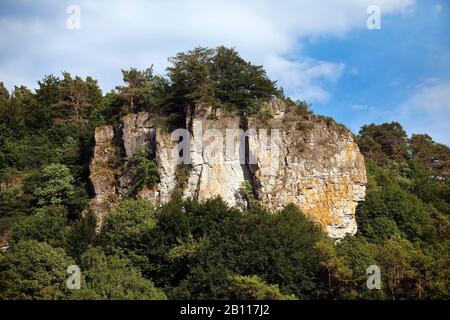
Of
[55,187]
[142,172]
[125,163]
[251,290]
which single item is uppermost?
[125,163]

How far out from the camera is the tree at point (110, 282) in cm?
2583

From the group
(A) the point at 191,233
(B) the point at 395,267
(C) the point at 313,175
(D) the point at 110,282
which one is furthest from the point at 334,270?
(D) the point at 110,282

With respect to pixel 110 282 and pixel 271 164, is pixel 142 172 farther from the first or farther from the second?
pixel 110 282

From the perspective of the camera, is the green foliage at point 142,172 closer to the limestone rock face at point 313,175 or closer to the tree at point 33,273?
the limestone rock face at point 313,175

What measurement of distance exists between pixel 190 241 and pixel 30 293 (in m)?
9.54

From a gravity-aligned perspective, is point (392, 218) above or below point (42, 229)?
above

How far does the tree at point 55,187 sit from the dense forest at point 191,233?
87mm

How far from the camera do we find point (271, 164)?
3581 centimetres

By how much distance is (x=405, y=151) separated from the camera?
229ft

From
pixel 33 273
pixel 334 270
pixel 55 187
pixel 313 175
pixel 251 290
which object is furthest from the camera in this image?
pixel 55 187

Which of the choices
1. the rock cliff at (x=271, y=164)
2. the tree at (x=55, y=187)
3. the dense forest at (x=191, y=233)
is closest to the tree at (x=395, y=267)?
the dense forest at (x=191, y=233)

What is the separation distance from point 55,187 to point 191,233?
13849 millimetres
